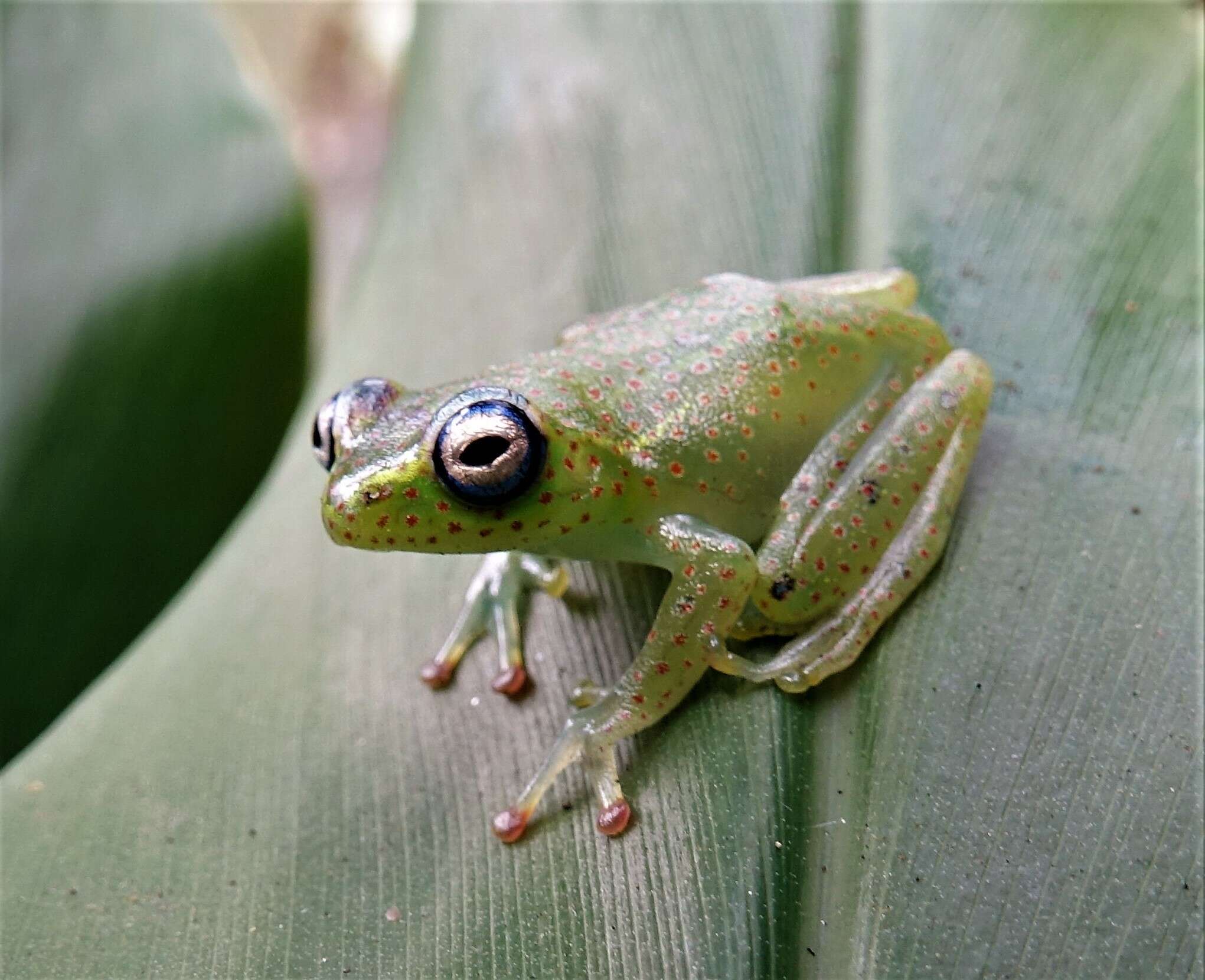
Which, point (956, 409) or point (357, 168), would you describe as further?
point (357, 168)

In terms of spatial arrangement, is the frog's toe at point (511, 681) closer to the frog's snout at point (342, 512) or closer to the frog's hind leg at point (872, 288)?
the frog's snout at point (342, 512)

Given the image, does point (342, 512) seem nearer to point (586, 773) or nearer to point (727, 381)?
point (586, 773)

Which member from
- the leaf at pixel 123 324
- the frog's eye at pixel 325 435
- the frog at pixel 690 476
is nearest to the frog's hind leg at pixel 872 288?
the frog at pixel 690 476

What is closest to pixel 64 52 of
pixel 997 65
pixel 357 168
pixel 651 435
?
pixel 651 435

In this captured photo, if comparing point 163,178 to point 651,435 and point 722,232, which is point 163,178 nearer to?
point 722,232

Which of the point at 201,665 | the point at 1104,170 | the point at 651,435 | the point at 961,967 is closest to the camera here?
the point at 961,967

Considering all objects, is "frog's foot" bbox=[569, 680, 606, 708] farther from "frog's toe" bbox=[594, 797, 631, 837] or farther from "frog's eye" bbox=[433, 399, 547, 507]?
"frog's eye" bbox=[433, 399, 547, 507]
